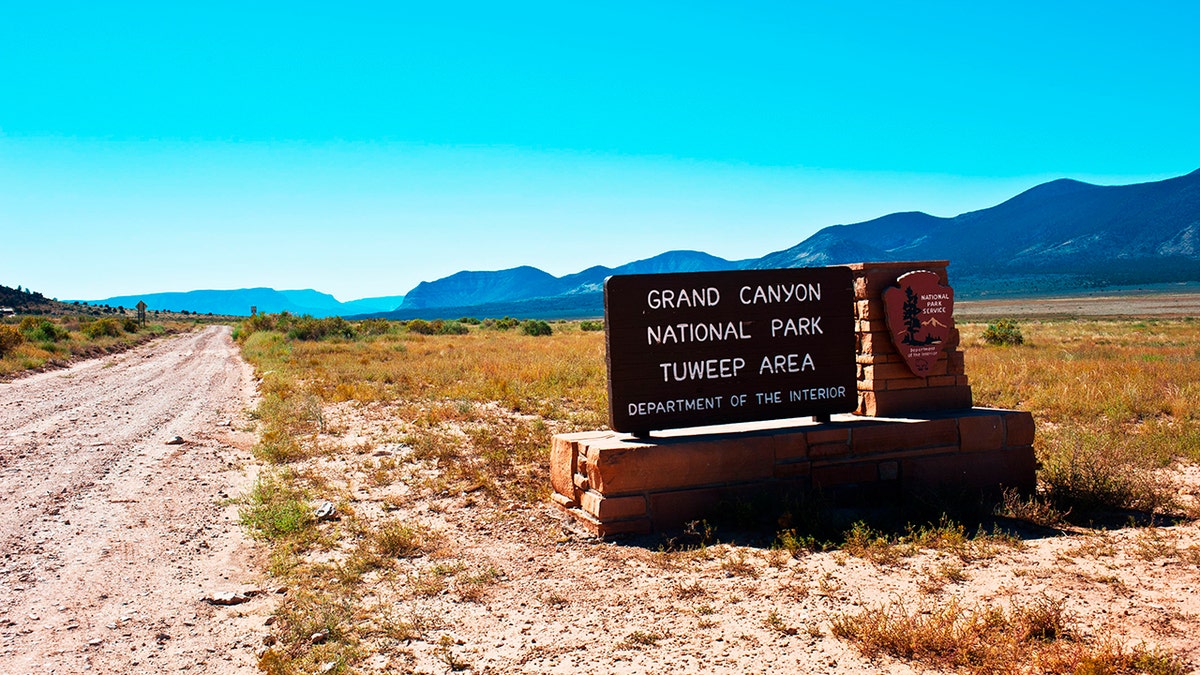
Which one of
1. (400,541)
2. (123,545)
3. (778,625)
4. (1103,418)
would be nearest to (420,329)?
(1103,418)

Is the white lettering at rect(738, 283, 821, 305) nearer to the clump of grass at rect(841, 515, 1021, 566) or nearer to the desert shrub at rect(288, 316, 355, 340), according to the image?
the clump of grass at rect(841, 515, 1021, 566)

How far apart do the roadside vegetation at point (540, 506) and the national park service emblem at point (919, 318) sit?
→ 1549 millimetres

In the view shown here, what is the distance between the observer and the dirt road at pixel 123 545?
4.61m

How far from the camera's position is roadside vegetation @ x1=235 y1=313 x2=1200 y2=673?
4.31 m

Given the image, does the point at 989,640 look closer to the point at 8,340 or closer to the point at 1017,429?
the point at 1017,429

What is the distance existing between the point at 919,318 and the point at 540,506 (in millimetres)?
4117

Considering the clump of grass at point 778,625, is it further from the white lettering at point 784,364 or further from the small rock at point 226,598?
the small rock at point 226,598

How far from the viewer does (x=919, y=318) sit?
7.76 meters

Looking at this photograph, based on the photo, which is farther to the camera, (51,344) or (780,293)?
(51,344)

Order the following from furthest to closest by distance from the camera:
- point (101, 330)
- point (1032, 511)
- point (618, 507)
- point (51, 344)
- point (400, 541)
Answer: point (101, 330), point (51, 344), point (1032, 511), point (618, 507), point (400, 541)

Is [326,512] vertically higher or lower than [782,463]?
lower

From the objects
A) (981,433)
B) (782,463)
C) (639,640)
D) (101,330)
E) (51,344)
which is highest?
(101,330)

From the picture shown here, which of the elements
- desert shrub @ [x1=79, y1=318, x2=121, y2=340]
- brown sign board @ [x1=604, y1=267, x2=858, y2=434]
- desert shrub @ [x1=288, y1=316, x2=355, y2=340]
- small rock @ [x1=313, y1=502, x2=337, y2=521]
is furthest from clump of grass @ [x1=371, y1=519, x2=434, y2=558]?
desert shrub @ [x1=79, y1=318, x2=121, y2=340]

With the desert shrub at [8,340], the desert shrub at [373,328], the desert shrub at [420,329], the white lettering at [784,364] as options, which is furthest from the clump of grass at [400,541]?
the desert shrub at [420,329]
